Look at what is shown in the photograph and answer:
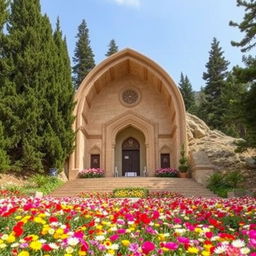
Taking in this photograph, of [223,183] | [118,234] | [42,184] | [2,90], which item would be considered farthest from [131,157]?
[118,234]

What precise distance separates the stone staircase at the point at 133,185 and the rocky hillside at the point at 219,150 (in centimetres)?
285

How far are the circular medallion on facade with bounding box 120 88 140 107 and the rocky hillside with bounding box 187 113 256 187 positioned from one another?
5.09 meters

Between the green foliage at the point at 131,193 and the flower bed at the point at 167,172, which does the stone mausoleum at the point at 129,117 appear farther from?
the green foliage at the point at 131,193

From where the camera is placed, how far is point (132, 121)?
86.2 feet

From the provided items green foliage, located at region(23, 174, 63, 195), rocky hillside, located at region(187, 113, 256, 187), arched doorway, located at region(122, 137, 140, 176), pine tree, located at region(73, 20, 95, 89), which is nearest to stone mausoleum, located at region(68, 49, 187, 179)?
arched doorway, located at region(122, 137, 140, 176)

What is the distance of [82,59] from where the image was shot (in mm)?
43344

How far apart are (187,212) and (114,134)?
21607 millimetres

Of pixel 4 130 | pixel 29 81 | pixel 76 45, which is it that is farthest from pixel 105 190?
pixel 76 45

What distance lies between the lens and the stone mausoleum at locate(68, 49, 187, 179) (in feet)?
81.2

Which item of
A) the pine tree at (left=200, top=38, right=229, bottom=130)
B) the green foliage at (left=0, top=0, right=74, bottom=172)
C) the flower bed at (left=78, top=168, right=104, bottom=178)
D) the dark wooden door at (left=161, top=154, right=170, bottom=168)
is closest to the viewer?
the green foliage at (left=0, top=0, right=74, bottom=172)

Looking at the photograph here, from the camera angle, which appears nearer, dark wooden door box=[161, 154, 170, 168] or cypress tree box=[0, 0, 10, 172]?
cypress tree box=[0, 0, 10, 172]

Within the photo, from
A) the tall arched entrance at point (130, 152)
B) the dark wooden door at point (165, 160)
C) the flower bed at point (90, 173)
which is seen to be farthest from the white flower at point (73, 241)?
the tall arched entrance at point (130, 152)

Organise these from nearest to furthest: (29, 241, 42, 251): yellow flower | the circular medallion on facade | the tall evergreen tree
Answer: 1. (29, 241, 42, 251): yellow flower
2. the tall evergreen tree
3. the circular medallion on facade

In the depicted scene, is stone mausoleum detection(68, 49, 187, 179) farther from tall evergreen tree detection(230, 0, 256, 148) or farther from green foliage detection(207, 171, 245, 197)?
tall evergreen tree detection(230, 0, 256, 148)
